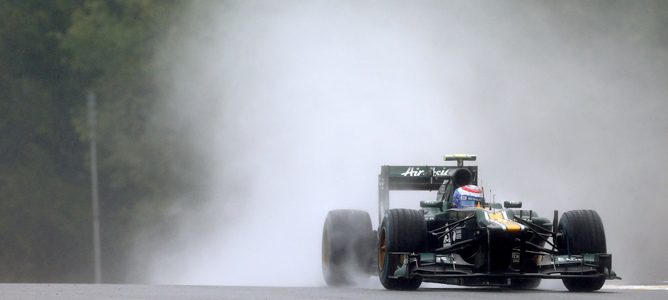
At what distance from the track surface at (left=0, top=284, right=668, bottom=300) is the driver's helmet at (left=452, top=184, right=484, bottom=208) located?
1.53 meters

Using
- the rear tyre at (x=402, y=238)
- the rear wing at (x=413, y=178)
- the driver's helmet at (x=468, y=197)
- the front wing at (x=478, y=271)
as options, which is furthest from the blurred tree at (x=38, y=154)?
the front wing at (x=478, y=271)

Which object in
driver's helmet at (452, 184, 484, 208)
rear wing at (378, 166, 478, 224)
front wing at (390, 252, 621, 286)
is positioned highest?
rear wing at (378, 166, 478, 224)

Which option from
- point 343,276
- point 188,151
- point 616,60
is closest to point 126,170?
point 188,151

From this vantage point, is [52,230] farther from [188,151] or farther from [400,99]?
[400,99]

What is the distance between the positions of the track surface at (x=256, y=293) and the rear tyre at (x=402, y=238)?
335mm

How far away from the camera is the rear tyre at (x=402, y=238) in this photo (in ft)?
63.7

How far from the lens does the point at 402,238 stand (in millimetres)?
19422

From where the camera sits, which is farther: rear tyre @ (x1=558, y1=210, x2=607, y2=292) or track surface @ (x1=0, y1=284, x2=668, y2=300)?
rear tyre @ (x1=558, y1=210, x2=607, y2=292)

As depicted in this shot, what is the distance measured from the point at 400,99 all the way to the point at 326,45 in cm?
410

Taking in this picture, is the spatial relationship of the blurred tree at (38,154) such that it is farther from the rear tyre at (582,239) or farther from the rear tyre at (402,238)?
the rear tyre at (582,239)

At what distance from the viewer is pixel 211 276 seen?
3572 cm

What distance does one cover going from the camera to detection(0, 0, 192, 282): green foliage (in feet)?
161

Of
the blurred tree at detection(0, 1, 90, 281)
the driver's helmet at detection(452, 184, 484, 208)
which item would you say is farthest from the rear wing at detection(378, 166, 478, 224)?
the blurred tree at detection(0, 1, 90, 281)

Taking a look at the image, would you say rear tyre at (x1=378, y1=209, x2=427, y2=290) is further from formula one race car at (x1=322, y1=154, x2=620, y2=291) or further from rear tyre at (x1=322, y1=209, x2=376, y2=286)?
rear tyre at (x1=322, y1=209, x2=376, y2=286)
